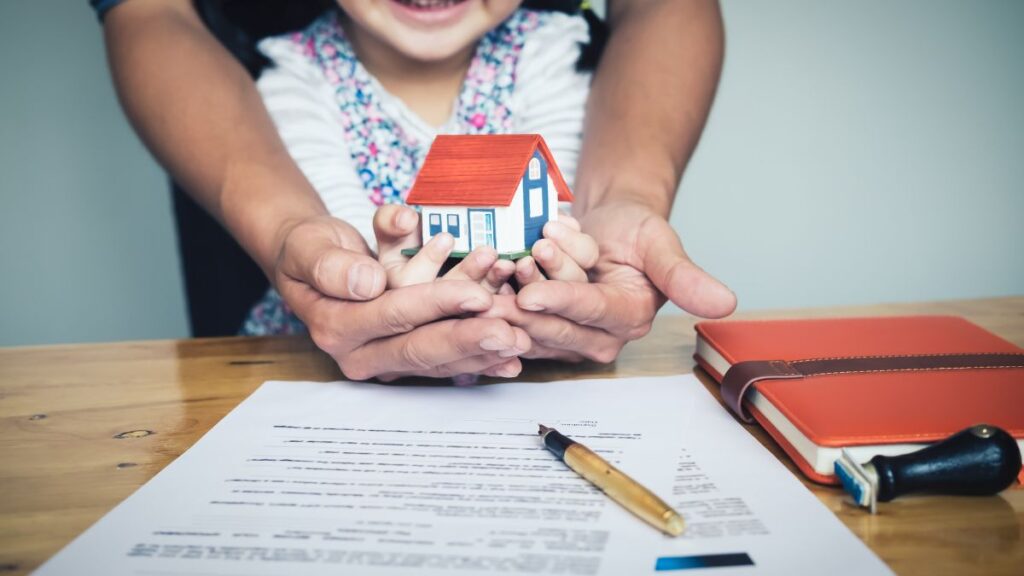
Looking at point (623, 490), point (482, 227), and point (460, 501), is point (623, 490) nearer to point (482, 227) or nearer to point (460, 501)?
point (460, 501)

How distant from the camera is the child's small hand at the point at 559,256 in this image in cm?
75

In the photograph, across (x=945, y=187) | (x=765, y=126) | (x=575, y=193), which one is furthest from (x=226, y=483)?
(x=945, y=187)

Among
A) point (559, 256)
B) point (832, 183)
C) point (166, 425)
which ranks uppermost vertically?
point (559, 256)

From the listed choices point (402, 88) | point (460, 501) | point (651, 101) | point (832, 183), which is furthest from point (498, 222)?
point (832, 183)

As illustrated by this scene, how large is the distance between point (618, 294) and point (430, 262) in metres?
0.19

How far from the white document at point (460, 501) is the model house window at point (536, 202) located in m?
0.19

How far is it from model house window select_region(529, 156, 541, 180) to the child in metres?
0.38

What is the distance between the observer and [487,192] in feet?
2.45

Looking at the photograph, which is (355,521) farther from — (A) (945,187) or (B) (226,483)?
(A) (945,187)

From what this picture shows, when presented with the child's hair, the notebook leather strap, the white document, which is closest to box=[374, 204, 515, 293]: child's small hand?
the white document

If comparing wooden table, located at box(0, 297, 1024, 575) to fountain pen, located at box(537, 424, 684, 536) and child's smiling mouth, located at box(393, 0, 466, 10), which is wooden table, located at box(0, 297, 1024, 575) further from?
child's smiling mouth, located at box(393, 0, 466, 10)

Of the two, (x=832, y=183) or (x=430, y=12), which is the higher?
(x=430, y=12)

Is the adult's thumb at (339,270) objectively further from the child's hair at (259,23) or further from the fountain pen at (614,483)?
the child's hair at (259,23)

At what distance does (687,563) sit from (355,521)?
0.22 meters
